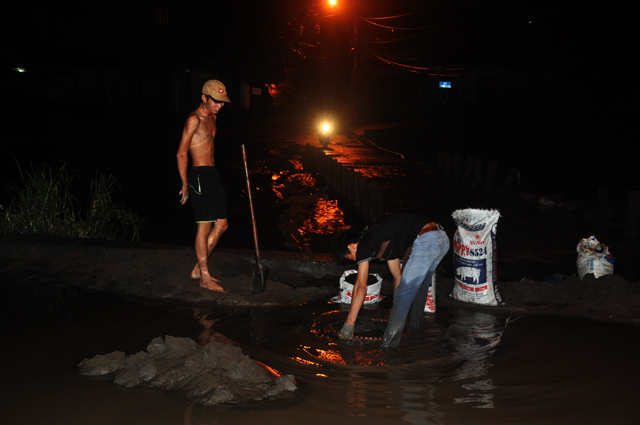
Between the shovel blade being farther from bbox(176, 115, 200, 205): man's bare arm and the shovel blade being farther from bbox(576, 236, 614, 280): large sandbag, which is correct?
bbox(576, 236, 614, 280): large sandbag

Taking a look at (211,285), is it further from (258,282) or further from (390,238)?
(390,238)

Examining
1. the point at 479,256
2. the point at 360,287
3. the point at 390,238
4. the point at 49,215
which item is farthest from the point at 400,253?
the point at 49,215

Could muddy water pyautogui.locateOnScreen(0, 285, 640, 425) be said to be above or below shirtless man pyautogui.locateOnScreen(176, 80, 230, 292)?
below

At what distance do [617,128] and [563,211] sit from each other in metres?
19.5

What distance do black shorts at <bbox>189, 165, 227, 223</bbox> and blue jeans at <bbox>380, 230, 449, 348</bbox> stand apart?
87.7 inches

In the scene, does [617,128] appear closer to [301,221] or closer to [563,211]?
[563,211]

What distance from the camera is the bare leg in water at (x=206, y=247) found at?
19.8 ft

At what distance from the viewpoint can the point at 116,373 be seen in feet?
12.6

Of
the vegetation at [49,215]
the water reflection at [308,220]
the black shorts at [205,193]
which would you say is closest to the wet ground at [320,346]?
the black shorts at [205,193]

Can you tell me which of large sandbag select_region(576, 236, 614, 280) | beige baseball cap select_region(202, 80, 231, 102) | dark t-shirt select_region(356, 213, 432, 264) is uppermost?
beige baseball cap select_region(202, 80, 231, 102)

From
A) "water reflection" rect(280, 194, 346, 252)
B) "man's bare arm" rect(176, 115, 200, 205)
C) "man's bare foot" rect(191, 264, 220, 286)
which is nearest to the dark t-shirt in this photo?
"man's bare arm" rect(176, 115, 200, 205)

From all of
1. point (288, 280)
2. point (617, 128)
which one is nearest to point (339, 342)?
point (288, 280)

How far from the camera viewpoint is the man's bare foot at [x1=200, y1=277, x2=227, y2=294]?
5984 mm

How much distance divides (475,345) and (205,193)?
2993 millimetres
